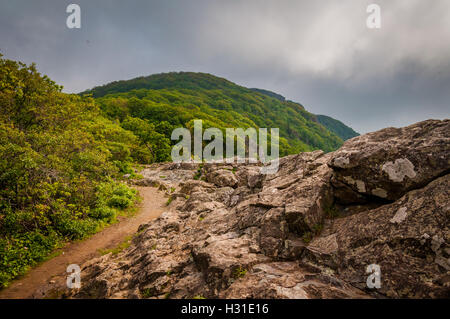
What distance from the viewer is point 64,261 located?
35.3 feet

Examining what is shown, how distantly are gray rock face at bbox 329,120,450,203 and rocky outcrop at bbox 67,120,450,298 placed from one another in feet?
0.08

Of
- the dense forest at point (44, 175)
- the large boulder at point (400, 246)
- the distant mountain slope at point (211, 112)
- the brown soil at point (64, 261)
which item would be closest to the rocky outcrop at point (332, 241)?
the large boulder at point (400, 246)

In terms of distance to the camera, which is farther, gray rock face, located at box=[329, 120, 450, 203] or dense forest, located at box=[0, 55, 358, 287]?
dense forest, located at box=[0, 55, 358, 287]

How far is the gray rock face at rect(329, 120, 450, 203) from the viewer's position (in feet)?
18.2

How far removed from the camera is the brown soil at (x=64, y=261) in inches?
340

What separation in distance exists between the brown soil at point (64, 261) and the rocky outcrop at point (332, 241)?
166 centimetres

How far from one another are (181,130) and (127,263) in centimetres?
6396

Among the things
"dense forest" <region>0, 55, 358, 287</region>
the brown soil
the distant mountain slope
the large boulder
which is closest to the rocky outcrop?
the large boulder

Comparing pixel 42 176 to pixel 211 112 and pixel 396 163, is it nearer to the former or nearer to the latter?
pixel 396 163

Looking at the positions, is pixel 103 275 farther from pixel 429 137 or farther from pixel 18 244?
pixel 429 137

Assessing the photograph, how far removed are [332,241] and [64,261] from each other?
13.8m

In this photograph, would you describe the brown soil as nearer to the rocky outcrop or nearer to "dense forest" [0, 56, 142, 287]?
"dense forest" [0, 56, 142, 287]

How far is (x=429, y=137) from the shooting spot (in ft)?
19.8

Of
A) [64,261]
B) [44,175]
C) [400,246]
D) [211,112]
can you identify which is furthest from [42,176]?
[211,112]
